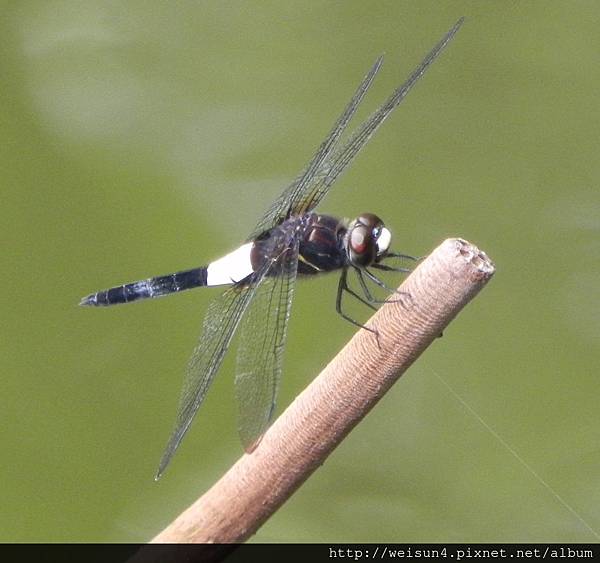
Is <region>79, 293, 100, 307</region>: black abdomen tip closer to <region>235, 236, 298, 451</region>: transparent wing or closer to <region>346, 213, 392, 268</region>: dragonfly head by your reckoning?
<region>235, 236, 298, 451</region>: transparent wing

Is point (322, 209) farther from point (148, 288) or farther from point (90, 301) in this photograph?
point (90, 301)

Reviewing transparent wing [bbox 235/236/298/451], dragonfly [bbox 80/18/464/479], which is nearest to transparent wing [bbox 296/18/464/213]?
dragonfly [bbox 80/18/464/479]

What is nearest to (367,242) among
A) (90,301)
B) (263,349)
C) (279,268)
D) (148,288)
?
(279,268)

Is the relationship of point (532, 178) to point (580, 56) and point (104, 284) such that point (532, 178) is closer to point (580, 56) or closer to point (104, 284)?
point (580, 56)

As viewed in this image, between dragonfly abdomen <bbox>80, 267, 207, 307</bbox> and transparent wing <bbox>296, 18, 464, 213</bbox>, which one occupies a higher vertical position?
transparent wing <bbox>296, 18, 464, 213</bbox>

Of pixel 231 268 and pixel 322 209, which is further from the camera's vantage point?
pixel 322 209

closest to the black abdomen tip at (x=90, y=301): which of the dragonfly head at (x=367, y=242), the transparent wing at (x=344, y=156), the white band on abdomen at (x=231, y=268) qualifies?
the white band on abdomen at (x=231, y=268)

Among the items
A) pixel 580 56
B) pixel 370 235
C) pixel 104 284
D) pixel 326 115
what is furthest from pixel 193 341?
pixel 580 56

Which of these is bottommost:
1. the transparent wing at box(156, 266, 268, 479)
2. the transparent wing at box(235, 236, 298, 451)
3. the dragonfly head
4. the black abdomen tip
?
the black abdomen tip
